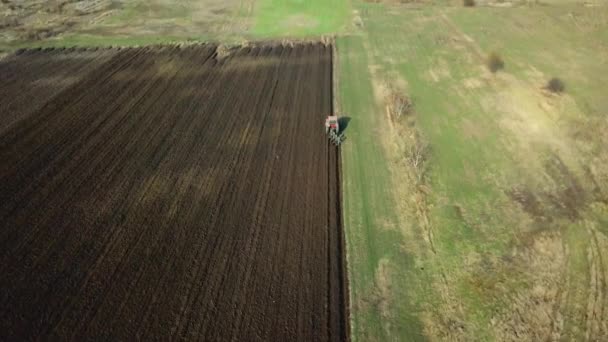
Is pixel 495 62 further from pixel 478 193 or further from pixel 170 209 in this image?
pixel 170 209

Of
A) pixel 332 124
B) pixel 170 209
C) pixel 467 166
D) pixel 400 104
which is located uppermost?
pixel 400 104

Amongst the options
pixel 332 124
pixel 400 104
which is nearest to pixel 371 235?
pixel 332 124

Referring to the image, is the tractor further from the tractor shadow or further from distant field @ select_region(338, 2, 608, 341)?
distant field @ select_region(338, 2, 608, 341)

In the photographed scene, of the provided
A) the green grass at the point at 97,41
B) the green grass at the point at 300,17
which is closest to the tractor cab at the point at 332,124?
the green grass at the point at 300,17

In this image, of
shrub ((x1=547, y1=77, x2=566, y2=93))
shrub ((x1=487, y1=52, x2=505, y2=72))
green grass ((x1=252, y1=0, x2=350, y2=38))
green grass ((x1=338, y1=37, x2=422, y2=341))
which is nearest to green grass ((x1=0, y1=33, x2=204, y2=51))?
green grass ((x1=252, y1=0, x2=350, y2=38))

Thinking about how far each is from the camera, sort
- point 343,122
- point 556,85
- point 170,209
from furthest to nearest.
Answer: point 556,85
point 343,122
point 170,209

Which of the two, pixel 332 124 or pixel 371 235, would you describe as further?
pixel 332 124
